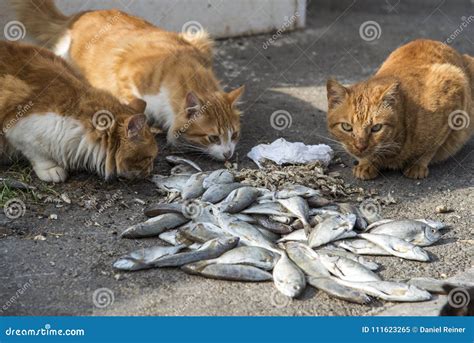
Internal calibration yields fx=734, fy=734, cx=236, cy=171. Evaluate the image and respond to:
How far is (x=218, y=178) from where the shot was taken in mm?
5738

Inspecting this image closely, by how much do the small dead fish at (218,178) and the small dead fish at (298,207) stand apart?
529 mm

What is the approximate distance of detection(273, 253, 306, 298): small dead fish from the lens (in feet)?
14.8

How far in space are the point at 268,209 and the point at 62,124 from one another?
1.76 m

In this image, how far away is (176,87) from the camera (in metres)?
6.70

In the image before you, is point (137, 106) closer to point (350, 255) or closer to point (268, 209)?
point (268, 209)

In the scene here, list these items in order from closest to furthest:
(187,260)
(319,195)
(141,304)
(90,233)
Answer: (141,304), (187,260), (90,233), (319,195)

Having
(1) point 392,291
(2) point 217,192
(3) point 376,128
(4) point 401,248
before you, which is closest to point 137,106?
(2) point 217,192

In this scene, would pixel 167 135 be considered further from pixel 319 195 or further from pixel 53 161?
pixel 319 195

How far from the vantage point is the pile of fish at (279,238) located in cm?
462

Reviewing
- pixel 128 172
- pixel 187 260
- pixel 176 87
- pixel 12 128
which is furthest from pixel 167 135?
pixel 187 260

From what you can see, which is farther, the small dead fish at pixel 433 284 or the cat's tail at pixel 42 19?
the cat's tail at pixel 42 19

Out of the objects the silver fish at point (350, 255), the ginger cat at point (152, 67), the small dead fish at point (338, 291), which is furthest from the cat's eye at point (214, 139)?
the small dead fish at point (338, 291)

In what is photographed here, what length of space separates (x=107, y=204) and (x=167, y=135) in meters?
1.38

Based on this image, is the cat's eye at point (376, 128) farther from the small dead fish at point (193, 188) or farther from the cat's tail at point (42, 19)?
the cat's tail at point (42, 19)
